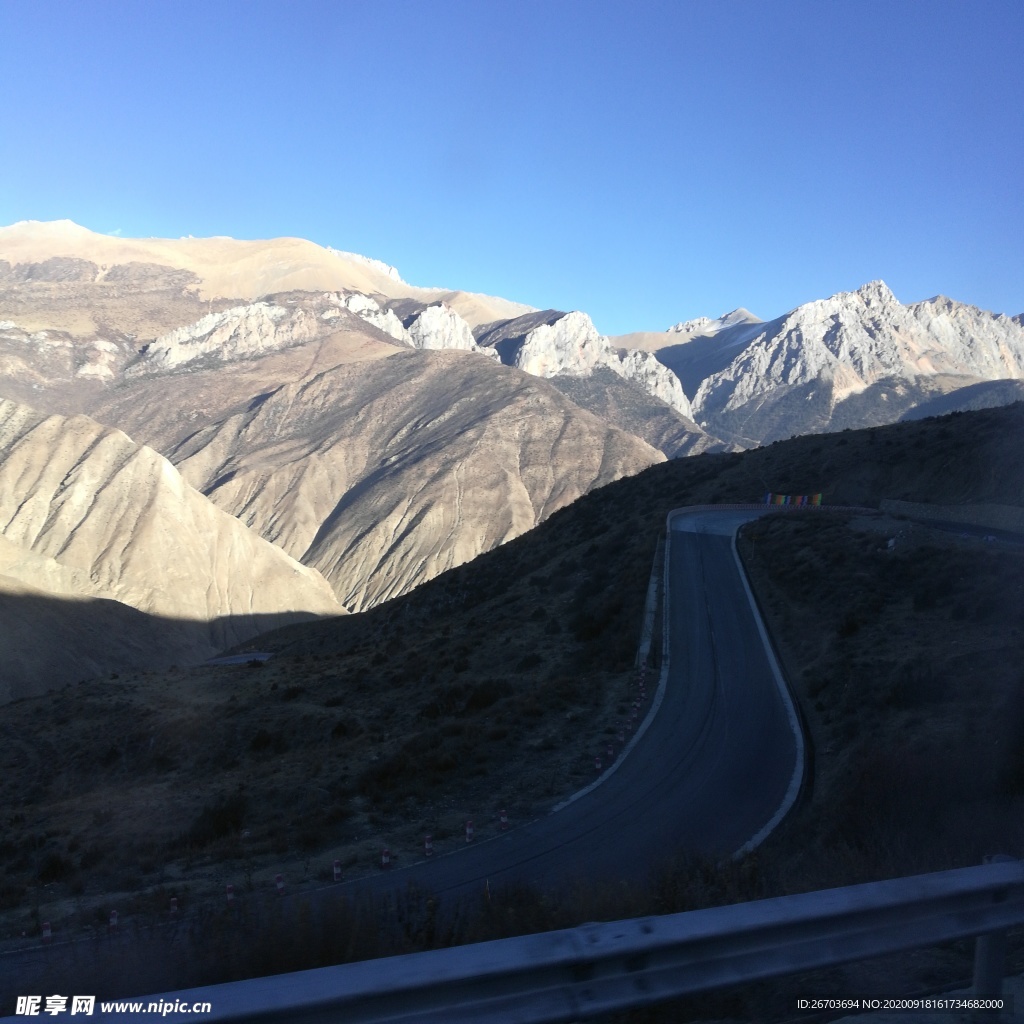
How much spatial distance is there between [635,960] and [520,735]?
13318 mm

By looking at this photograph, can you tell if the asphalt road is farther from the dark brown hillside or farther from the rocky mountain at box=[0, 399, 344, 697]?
the rocky mountain at box=[0, 399, 344, 697]

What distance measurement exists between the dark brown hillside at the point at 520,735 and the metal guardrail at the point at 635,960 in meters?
1.97

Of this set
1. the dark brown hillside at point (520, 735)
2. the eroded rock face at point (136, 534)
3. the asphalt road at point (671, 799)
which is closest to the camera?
the dark brown hillside at point (520, 735)

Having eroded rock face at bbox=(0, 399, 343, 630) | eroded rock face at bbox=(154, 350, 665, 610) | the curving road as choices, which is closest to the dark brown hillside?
the curving road

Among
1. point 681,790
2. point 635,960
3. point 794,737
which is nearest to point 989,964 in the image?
point 635,960

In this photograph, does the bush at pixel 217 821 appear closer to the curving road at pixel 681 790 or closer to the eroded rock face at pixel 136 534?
the curving road at pixel 681 790

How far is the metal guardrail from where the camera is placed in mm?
3500

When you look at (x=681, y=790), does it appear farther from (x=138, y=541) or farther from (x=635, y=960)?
(x=138, y=541)

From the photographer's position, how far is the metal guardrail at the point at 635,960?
3.50m

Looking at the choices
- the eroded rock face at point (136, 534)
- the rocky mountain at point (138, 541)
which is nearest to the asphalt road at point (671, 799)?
the rocky mountain at point (138, 541)

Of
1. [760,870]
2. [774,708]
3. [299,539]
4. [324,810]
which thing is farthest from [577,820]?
[299,539]

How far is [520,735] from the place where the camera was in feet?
55.8

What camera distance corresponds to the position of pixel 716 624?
82.1ft

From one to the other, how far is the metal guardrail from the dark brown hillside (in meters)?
1.97
